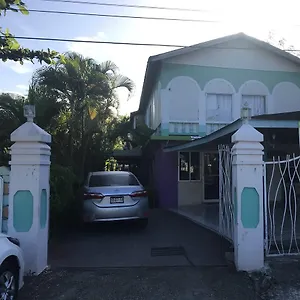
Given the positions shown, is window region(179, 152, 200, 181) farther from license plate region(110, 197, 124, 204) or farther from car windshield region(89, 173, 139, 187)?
license plate region(110, 197, 124, 204)

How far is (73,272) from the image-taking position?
205 inches

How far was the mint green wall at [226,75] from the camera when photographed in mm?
13992

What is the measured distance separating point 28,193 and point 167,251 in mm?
2929

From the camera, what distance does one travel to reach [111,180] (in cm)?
Result: 869

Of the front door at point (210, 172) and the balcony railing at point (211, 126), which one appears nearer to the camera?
the balcony railing at point (211, 126)

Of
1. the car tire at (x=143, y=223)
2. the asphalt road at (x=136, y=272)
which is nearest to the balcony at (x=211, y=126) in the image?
the car tire at (x=143, y=223)

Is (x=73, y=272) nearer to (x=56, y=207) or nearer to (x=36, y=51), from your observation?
(x=56, y=207)

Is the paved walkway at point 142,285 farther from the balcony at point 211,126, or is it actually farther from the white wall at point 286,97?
the white wall at point 286,97

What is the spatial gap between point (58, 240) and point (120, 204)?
163cm

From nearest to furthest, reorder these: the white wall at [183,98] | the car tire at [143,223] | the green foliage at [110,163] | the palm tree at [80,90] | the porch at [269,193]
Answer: the porch at [269,193], the car tire at [143,223], the palm tree at [80,90], the white wall at [183,98], the green foliage at [110,163]

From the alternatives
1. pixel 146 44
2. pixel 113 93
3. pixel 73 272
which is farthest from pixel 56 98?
pixel 73 272

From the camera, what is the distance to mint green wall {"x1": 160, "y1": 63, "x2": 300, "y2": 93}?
13992 millimetres

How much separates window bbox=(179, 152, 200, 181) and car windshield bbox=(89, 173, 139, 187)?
17.3ft

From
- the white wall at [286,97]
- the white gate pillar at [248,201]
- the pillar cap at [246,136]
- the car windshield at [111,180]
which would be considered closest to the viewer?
the white gate pillar at [248,201]
